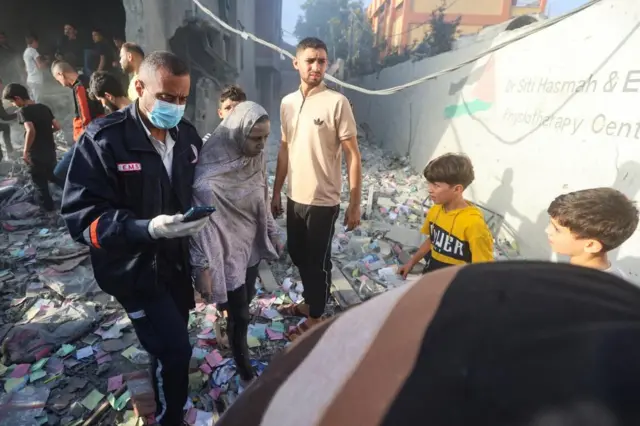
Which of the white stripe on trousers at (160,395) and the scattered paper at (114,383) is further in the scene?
the scattered paper at (114,383)

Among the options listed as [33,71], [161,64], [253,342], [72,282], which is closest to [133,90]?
[161,64]

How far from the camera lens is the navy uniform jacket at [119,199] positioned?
150cm

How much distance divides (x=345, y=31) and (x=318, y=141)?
2554cm

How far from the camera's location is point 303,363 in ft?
2.06

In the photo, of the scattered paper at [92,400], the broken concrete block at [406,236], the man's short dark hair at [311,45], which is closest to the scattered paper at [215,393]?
the scattered paper at [92,400]

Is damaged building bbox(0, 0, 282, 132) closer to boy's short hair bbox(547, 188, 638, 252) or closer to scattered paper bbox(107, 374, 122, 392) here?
scattered paper bbox(107, 374, 122, 392)

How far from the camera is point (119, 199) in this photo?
1.61 meters

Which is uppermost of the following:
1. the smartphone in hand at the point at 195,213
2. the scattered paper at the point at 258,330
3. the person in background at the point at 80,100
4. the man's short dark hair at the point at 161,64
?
the man's short dark hair at the point at 161,64

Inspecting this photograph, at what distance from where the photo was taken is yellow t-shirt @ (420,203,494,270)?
87.1 inches

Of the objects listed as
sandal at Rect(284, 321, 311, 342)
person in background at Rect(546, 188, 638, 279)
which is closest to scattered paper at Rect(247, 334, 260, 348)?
sandal at Rect(284, 321, 311, 342)

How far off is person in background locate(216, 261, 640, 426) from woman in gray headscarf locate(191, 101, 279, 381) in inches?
52.9

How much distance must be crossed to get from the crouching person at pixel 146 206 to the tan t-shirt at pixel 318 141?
95 centimetres

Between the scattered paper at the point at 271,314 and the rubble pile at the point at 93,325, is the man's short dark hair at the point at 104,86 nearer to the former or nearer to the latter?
the rubble pile at the point at 93,325

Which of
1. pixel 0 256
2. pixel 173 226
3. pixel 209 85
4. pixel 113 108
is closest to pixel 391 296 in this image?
pixel 173 226
